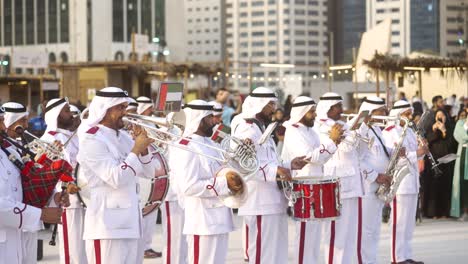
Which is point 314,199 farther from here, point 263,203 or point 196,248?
point 196,248

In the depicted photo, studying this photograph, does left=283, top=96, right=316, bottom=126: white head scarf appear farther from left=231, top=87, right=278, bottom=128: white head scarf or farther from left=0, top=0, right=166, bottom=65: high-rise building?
left=0, top=0, right=166, bottom=65: high-rise building

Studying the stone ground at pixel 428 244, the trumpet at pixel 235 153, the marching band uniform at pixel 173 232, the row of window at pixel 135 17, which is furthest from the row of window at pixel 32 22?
the trumpet at pixel 235 153

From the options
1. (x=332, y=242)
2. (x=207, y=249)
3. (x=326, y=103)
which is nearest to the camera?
(x=207, y=249)

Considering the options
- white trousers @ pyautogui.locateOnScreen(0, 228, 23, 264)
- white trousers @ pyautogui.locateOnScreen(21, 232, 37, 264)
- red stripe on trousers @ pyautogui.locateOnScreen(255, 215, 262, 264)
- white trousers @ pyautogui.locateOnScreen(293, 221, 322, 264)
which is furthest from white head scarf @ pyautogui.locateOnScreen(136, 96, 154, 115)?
white trousers @ pyautogui.locateOnScreen(0, 228, 23, 264)

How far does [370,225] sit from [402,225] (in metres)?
0.83

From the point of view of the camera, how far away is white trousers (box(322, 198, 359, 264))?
33.1 ft

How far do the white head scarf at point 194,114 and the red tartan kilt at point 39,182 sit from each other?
1696mm

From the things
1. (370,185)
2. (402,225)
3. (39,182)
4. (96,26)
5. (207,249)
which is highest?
(96,26)

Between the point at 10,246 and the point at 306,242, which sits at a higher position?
the point at 10,246

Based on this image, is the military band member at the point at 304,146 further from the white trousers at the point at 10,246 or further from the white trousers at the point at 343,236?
the white trousers at the point at 10,246

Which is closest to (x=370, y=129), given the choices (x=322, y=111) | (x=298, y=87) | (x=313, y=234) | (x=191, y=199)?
(x=322, y=111)

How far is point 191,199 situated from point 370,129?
12.0 feet

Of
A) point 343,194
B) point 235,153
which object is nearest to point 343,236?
point 343,194

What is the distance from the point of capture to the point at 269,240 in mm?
9180
